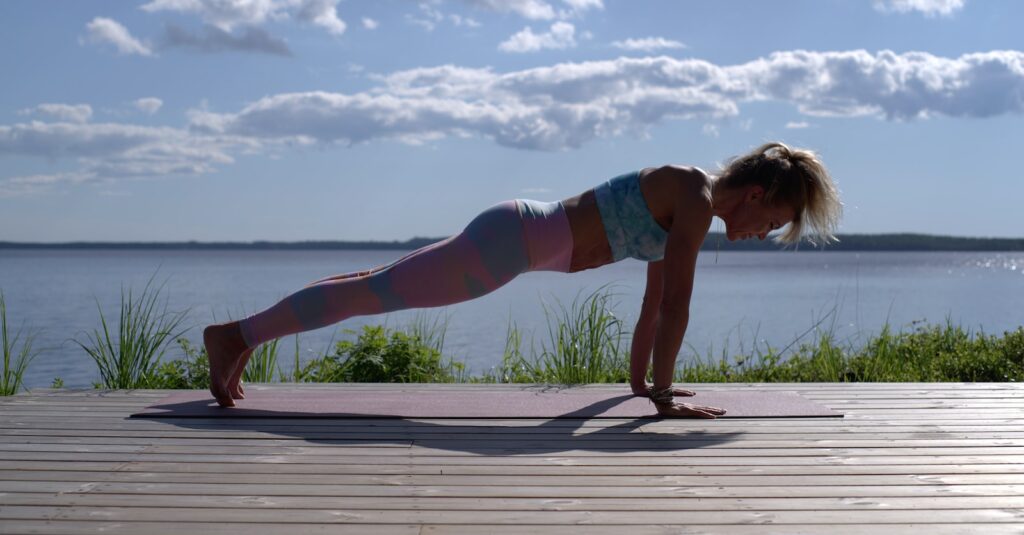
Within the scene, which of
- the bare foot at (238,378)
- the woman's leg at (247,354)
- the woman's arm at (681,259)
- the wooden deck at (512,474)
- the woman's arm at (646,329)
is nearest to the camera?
the wooden deck at (512,474)

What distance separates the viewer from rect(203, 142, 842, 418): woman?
2.84 m

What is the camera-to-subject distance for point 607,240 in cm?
301

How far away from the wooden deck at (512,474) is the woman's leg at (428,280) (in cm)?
35

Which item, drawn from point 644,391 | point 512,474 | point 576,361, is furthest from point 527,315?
point 512,474

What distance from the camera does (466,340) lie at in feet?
37.1

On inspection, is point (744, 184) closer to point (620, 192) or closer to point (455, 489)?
point (620, 192)

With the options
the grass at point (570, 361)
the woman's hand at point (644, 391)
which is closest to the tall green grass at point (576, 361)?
the grass at point (570, 361)

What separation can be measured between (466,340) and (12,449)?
8912mm

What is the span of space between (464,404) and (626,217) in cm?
86

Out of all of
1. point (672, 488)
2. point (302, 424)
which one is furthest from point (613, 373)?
point (672, 488)

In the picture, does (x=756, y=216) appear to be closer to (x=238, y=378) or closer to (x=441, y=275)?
(x=441, y=275)

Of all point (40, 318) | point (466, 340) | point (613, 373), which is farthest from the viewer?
point (40, 318)

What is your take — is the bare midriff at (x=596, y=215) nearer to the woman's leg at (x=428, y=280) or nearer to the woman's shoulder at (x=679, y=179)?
the woman's shoulder at (x=679, y=179)

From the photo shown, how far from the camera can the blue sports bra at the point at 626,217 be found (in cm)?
296
